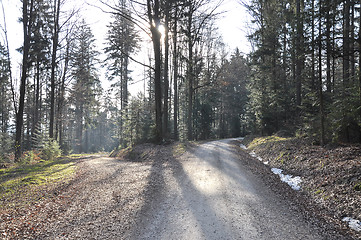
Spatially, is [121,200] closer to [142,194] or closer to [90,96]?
[142,194]

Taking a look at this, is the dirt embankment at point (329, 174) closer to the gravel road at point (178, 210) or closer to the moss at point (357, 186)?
the moss at point (357, 186)

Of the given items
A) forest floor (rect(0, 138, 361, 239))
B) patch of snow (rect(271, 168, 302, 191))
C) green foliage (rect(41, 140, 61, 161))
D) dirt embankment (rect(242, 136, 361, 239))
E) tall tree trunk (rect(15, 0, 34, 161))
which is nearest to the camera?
forest floor (rect(0, 138, 361, 239))

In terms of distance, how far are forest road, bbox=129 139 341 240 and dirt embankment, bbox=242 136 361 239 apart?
31.9 inches

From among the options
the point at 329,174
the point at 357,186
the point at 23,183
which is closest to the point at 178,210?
the point at 357,186

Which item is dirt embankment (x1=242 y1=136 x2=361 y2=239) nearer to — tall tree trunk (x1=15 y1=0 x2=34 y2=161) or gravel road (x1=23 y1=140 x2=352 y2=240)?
gravel road (x1=23 y1=140 x2=352 y2=240)

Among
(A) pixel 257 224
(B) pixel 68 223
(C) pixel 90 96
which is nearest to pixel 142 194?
(B) pixel 68 223

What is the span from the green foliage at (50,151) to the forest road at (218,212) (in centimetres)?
1033

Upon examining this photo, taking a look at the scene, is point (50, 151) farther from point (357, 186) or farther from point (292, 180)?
point (357, 186)

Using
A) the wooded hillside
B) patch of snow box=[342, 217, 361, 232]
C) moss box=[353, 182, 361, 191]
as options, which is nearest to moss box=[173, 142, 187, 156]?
the wooded hillside

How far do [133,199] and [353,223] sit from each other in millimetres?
4410

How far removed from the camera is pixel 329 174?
19.0ft

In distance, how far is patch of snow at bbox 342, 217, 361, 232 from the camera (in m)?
3.67

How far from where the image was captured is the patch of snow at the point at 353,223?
3671mm

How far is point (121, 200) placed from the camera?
16.4 feet
